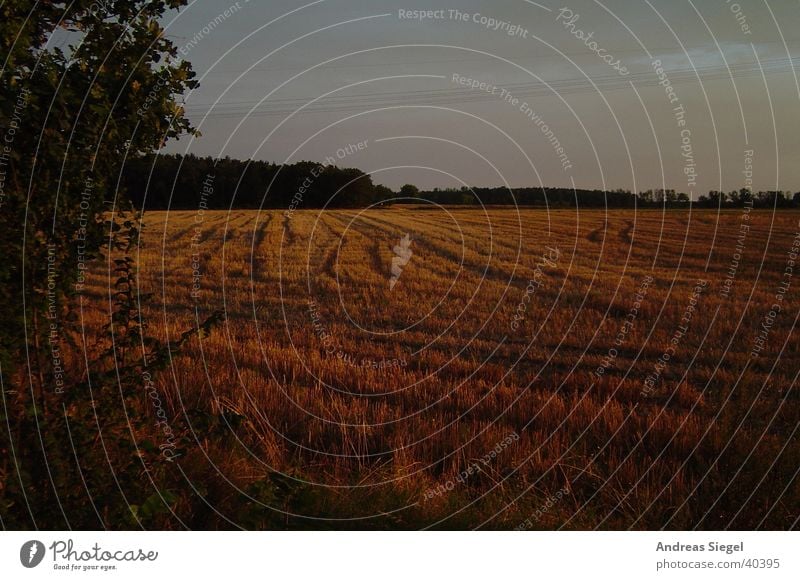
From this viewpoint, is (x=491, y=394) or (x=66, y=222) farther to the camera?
(x=491, y=394)

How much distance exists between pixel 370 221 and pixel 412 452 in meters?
31.2

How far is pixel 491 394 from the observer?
7160 mm

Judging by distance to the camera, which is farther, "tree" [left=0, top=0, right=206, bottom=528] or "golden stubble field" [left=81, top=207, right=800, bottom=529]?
"golden stubble field" [left=81, top=207, right=800, bottom=529]

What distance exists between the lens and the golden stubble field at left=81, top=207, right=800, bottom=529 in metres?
4.65

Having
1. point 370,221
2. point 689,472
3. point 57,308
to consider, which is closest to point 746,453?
point 689,472

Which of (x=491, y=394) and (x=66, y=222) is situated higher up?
(x=66, y=222)

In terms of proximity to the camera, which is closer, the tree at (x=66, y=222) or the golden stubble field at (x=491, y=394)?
the tree at (x=66, y=222)

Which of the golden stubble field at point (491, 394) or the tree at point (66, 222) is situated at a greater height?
the tree at point (66, 222)

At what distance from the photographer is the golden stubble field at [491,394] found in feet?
15.3

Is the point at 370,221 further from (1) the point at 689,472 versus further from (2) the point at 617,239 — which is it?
(1) the point at 689,472

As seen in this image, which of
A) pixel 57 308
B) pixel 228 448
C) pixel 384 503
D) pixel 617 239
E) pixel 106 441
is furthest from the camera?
pixel 617 239

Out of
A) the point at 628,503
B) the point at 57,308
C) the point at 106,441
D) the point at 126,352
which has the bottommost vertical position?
the point at 628,503

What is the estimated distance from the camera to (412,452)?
18.1 feet

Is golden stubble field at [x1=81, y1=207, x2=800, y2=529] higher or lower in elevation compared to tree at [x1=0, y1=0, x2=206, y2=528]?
lower
